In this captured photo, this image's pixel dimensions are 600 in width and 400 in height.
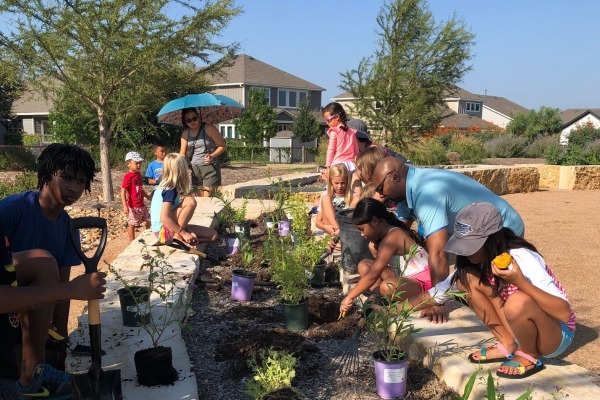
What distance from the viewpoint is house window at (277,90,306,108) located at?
46469 mm

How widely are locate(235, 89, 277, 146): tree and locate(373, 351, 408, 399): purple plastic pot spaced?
33185mm

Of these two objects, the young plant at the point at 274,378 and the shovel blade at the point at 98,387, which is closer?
the shovel blade at the point at 98,387

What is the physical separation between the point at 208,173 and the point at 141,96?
5.19m

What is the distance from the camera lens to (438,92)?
730 inches

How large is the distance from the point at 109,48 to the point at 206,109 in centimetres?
295

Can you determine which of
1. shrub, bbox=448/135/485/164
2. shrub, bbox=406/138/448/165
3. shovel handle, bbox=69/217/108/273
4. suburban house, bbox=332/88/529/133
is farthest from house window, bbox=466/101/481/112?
shovel handle, bbox=69/217/108/273

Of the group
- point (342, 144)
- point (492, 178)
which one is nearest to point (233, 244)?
point (342, 144)

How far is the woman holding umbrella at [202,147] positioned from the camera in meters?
7.11

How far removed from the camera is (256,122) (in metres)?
35.7

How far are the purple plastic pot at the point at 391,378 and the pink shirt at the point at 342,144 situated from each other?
3999 mm

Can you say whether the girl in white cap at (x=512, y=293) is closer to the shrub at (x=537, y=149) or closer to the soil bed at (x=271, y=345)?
the soil bed at (x=271, y=345)

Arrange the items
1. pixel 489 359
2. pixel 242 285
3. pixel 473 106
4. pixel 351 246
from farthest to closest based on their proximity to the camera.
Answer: pixel 473 106, pixel 351 246, pixel 242 285, pixel 489 359

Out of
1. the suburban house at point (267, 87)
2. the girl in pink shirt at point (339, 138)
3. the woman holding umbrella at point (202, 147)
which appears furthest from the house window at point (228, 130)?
the girl in pink shirt at point (339, 138)

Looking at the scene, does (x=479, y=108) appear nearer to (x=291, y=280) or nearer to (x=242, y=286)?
(x=242, y=286)
